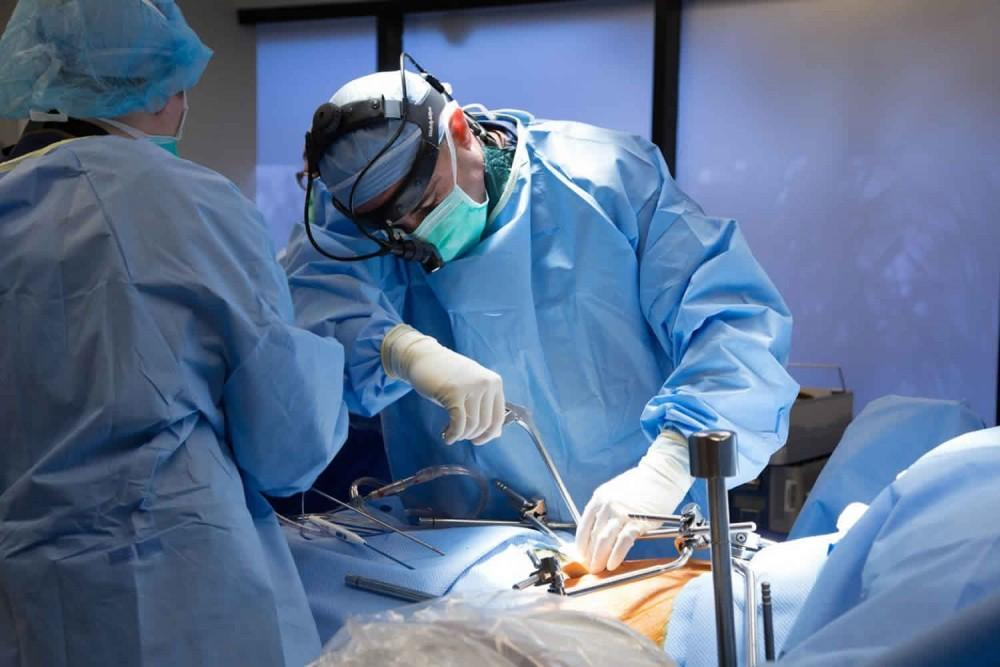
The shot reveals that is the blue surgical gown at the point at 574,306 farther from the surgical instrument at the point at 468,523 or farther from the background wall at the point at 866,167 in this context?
the background wall at the point at 866,167

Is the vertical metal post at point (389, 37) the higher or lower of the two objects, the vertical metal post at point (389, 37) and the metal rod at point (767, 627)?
the higher

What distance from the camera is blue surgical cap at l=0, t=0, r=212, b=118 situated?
1558 millimetres

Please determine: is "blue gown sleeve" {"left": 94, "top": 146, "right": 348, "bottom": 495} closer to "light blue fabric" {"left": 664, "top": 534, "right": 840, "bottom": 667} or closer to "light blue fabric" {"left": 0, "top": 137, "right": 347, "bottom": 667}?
"light blue fabric" {"left": 0, "top": 137, "right": 347, "bottom": 667}

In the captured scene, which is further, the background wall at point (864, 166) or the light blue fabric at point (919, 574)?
the background wall at point (864, 166)

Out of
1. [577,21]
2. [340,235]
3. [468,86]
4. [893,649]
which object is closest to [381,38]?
[468,86]

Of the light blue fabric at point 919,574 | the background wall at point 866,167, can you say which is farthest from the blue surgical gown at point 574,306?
the background wall at point 866,167

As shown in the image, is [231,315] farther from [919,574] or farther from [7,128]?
[7,128]

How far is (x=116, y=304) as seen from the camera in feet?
4.35

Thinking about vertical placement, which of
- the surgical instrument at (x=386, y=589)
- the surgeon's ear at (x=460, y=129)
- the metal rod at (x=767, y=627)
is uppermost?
the surgeon's ear at (x=460, y=129)

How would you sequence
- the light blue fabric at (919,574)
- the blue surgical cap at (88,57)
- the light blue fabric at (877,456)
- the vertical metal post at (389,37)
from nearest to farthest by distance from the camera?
the light blue fabric at (919,574) → the blue surgical cap at (88,57) → the light blue fabric at (877,456) → the vertical metal post at (389,37)

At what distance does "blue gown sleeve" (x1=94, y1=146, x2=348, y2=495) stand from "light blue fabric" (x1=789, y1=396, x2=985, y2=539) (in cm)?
85

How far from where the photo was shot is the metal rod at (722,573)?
0.86 meters

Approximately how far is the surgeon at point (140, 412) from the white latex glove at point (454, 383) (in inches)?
13.7

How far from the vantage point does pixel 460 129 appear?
195cm
